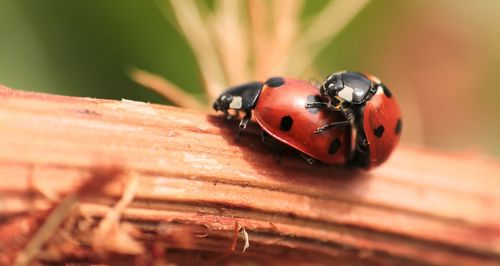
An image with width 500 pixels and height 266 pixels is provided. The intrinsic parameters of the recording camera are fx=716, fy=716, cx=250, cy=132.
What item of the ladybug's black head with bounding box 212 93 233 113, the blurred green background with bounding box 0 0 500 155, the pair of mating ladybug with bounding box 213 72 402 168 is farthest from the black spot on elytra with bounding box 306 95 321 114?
the blurred green background with bounding box 0 0 500 155

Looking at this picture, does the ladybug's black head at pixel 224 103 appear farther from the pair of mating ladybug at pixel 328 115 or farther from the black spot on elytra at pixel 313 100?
the black spot on elytra at pixel 313 100

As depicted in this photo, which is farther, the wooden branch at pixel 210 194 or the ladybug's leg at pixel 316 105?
the ladybug's leg at pixel 316 105

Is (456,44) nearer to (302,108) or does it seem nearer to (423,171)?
(423,171)

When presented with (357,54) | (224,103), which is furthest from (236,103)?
(357,54)

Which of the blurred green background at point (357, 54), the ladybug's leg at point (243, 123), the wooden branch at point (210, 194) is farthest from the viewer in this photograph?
the blurred green background at point (357, 54)

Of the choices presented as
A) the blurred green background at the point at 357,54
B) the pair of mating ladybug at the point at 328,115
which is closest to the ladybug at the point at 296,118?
the pair of mating ladybug at the point at 328,115

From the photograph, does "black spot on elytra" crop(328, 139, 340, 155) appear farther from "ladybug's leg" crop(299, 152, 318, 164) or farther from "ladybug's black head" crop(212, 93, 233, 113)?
"ladybug's black head" crop(212, 93, 233, 113)

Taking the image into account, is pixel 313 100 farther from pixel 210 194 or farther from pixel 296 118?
pixel 210 194
